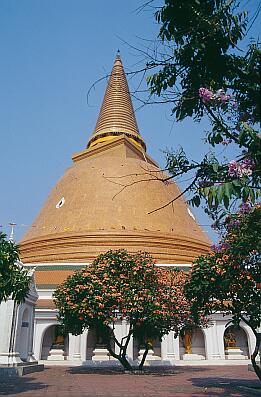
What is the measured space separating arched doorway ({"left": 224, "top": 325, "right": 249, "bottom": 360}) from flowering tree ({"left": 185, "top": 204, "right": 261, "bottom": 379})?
1219cm

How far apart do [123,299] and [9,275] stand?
5896mm

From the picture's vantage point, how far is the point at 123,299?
14125mm

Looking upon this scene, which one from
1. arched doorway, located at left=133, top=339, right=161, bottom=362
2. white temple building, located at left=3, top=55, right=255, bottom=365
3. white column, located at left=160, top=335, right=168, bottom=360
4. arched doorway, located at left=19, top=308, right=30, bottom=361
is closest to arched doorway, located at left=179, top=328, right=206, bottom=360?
white temple building, located at left=3, top=55, right=255, bottom=365

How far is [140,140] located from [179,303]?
25.6 m

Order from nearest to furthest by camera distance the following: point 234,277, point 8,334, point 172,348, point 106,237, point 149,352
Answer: point 234,277, point 8,334, point 172,348, point 149,352, point 106,237

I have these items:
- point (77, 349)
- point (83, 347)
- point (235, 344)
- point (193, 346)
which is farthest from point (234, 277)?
point (235, 344)

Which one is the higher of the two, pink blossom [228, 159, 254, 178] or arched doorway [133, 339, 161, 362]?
pink blossom [228, 159, 254, 178]

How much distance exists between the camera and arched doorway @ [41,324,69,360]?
2214 centimetres

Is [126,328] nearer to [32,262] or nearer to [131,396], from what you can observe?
[32,262]

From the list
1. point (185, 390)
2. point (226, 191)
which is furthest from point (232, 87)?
point (185, 390)

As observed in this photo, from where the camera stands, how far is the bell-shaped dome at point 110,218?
26219mm

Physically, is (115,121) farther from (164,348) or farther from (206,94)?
(206,94)

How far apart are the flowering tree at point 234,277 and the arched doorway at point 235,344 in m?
12.2

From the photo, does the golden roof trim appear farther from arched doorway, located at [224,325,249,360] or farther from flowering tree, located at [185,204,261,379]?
flowering tree, located at [185,204,261,379]
